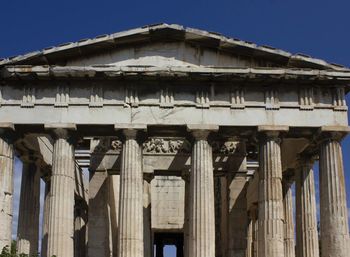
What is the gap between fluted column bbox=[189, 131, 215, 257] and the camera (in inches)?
957

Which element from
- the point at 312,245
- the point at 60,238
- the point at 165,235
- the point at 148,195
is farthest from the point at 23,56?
the point at 165,235

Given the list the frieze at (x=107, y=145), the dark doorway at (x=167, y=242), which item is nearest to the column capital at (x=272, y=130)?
the frieze at (x=107, y=145)

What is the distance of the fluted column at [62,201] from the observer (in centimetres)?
2438

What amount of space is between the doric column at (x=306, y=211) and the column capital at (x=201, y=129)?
5.21m

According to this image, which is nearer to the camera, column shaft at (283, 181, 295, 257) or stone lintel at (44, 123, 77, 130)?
stone lintel at (44, 123, 77, 130)

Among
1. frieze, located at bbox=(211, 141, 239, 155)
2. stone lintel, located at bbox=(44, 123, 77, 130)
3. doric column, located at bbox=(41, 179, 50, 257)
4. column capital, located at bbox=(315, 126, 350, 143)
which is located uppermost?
frieze, located at bbox=(211, 141, 239, 155)

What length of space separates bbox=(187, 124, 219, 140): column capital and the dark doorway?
18922 millimetres

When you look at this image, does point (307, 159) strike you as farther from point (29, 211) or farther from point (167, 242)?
point (167, 242)

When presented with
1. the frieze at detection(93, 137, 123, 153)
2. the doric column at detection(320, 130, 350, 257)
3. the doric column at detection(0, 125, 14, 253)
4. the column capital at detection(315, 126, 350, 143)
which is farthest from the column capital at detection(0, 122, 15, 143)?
the doric column at detection(320, 130, 350, 257)

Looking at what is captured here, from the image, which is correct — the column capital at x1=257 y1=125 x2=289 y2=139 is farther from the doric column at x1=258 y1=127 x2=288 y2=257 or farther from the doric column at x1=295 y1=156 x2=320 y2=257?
the doric column at x1=295 y1=156 x2=320 y2=257

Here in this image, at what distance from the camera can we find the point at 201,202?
24.8 m

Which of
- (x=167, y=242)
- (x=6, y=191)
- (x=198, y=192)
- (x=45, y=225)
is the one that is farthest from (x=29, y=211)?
(x=167, y=242)

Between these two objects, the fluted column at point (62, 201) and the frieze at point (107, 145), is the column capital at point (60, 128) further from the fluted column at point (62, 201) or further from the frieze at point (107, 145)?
the frieze at point (107, 145)

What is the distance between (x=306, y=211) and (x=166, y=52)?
8.78m
